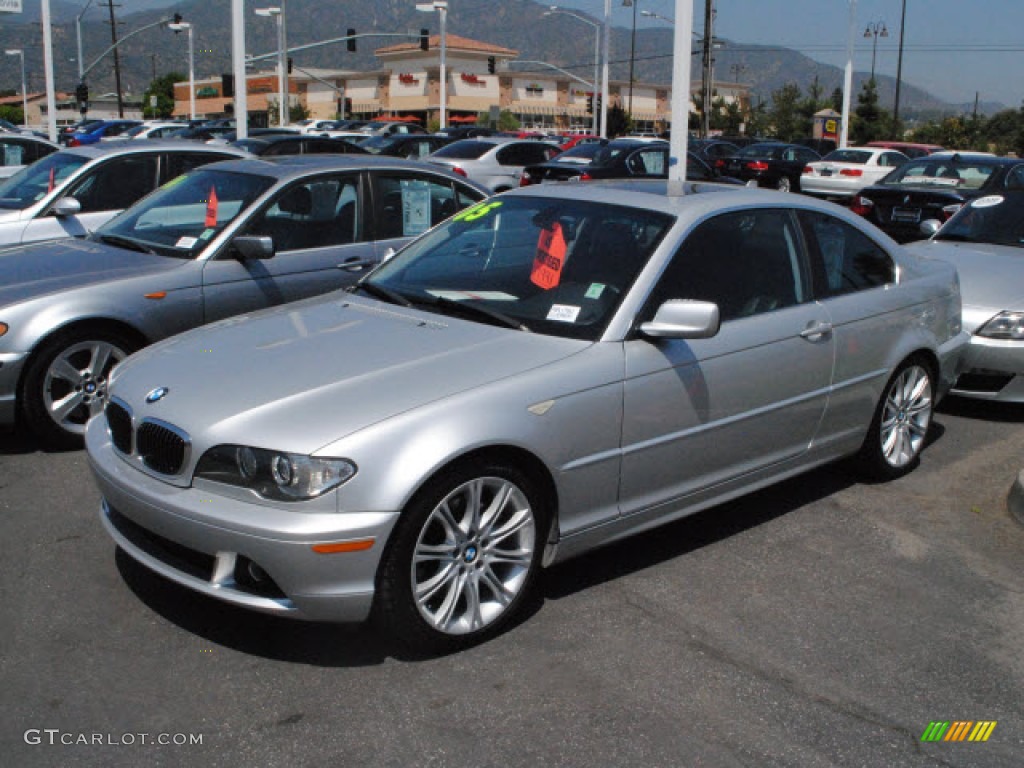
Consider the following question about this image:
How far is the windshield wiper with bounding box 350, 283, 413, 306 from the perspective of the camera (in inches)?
189

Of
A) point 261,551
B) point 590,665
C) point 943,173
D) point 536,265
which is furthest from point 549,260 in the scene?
point 943,173

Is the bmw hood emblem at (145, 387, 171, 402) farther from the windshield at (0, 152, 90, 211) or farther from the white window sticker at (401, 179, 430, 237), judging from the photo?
the windshield at (0, 152, 90, 211)

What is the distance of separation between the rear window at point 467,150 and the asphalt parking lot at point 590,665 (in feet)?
A: 54.8

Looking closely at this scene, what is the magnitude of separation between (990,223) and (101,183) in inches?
281

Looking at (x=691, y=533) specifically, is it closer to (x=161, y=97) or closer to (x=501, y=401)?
(x=501, y=401)

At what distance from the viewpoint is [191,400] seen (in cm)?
385

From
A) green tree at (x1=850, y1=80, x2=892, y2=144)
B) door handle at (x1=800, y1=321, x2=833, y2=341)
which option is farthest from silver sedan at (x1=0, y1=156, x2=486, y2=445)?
green tree at (x1=850, y1=80, x2=892, y2=144)

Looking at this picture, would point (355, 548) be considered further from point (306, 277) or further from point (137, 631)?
point (306, 277)

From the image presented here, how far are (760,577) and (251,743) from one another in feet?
7.46

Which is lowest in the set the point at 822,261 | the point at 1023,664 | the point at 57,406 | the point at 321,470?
the point at 1023,664

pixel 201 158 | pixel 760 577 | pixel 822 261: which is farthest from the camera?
pixel 201 158

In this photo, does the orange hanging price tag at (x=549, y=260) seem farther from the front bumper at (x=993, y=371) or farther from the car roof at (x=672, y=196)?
the front bumper at (x=993, y=371)

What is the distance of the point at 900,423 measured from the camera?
5.82m

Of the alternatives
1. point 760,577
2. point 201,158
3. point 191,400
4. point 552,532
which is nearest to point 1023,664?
point 760,577
